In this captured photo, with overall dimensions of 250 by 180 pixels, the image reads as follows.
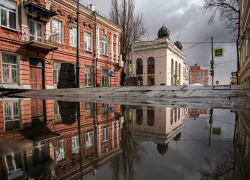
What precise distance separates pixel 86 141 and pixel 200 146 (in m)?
0.72

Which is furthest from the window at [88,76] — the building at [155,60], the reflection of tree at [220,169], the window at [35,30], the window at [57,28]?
the building at [155,60]

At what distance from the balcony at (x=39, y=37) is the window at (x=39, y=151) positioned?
430 inches

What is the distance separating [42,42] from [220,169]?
12.1m

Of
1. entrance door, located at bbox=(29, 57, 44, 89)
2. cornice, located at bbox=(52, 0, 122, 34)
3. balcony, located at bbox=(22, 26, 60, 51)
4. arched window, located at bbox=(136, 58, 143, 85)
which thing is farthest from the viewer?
arched window, located at bbox=(136, 58, 143, 85)

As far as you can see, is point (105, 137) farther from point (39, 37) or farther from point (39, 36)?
point (39, 36)

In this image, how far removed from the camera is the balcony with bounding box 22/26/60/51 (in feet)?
33.0

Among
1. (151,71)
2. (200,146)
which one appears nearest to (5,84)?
(200,146)

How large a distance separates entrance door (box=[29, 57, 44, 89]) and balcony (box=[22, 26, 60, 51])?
1.18 meters

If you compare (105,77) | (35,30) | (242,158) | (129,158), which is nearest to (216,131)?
(242,158)

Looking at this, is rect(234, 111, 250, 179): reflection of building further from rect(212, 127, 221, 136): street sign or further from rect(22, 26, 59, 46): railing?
rect(22, 26, 59, 46): railing

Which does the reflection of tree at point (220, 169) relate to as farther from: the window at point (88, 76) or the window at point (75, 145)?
the window at point (88, 76)

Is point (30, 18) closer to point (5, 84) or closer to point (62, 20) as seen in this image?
point (62, 20)

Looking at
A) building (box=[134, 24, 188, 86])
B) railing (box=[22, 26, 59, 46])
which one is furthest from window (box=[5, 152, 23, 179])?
building (box=[134, 24, 188, 86])

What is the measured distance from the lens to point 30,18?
10.6m
